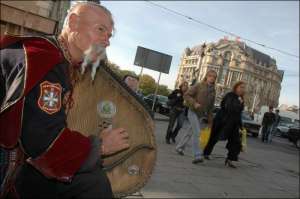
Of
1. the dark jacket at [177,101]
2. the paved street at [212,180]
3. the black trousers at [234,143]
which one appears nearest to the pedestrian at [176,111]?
the dark jacket at [177,101]

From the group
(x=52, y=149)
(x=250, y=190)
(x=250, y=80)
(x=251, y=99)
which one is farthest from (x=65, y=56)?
(x=250, y=80)

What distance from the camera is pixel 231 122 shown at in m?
8.60

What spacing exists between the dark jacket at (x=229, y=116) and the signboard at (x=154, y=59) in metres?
8.95

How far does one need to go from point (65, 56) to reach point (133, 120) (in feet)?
1.80

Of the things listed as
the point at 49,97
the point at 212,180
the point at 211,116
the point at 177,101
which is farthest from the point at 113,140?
the point at 177,101

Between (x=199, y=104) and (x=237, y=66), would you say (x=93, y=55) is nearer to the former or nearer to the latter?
(x=199, y=104)

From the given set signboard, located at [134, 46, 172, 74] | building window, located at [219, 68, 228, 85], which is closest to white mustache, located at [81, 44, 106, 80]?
signboard, located at [134, 46, 172, 74]

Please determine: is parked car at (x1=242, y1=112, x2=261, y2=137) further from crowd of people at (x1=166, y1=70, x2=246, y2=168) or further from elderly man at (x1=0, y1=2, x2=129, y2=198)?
elderly man at (x1=0, y1=2, x2=129, y2=198)

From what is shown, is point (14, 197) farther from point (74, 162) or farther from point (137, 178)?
point (137, 178)

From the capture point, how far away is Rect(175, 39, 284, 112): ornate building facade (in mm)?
138500

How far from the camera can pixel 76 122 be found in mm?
2232

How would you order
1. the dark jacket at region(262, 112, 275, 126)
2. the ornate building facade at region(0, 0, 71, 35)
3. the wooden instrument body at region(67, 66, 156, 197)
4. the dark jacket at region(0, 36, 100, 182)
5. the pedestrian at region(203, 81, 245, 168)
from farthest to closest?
1. the dark jacket at region(262, 112, 275, 126)
2. the ornate building facade at region(0, 0, 71, 35)
3. the pedestrian at region(203, 81, 245, 168)
4. the wooden instrument body at region(67, 66, 156, 197)
5. the dark jacket at region(0, 36, 100, 182)

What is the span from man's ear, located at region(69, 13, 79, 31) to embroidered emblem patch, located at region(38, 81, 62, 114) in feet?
1.36

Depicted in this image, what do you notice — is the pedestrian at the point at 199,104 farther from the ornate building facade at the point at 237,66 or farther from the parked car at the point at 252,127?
the ornate building facade at the point at 237,66
